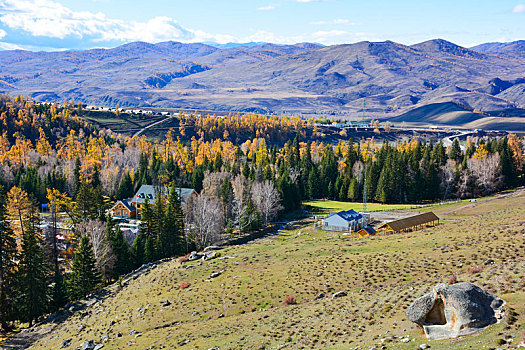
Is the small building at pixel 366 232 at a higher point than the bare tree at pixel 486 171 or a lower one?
lower

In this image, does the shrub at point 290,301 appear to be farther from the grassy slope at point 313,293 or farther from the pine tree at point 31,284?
the pine tree at point 31,284

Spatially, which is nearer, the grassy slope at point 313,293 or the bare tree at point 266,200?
the grassy slope at point 313,293

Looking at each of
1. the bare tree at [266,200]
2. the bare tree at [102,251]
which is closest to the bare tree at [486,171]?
the bare tree at [266,200]

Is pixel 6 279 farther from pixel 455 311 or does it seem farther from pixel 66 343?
pixel 455 311

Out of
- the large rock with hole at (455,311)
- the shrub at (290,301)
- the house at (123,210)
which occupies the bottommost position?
the house at (123,210)

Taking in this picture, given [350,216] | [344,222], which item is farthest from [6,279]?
[350,216]

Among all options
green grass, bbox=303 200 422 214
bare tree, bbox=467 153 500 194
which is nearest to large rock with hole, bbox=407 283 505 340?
green grass, bbox=303 200 422 214

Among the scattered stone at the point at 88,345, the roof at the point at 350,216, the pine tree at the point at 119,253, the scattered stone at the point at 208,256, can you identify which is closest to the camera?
the scattered stone at the point at 88,345

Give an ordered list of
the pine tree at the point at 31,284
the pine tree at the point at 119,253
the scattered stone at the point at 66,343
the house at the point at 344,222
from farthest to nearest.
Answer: the house at the point at 344,222 → the pine tree at the point at 119,253 → the pine tree at the point at 31,284 → the scattered stone at the point at 66,343
